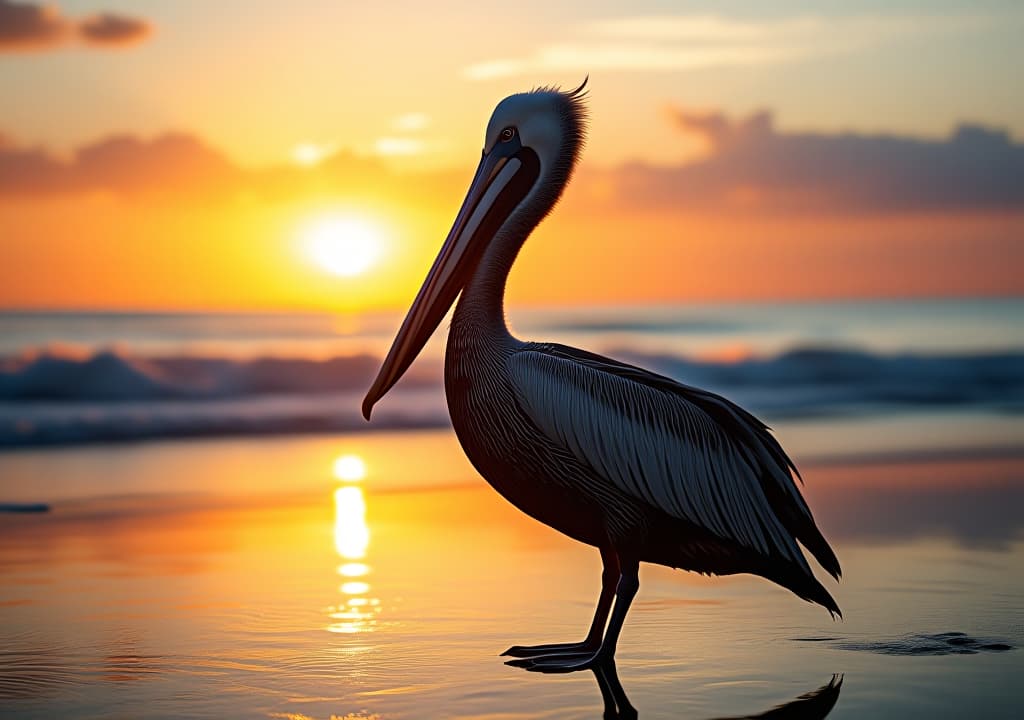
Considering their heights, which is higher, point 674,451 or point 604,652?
point 674,451

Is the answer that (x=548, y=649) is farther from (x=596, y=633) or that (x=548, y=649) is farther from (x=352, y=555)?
(x=352, y=555)

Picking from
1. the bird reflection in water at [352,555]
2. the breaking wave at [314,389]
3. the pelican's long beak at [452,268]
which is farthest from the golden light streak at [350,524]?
the breaking wave at [314,389]

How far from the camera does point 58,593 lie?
6.02 meters

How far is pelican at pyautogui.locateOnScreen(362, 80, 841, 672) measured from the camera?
4.76 meters

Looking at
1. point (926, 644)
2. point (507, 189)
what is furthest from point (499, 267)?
point (926, 644)

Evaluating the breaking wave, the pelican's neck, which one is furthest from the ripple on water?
the breaking wave

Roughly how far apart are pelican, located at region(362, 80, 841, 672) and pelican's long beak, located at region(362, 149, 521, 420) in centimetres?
25

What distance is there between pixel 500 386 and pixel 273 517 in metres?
3.76

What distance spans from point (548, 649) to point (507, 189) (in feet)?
5.62

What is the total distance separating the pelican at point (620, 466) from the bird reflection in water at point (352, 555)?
823 millimetres

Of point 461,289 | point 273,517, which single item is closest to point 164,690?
point 461,289

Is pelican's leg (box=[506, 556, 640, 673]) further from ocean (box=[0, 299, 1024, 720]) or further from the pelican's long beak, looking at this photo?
the pelican's long beak

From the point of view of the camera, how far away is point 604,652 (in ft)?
15.4

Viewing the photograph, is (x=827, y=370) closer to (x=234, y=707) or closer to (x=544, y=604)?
(x=544, y=604)
